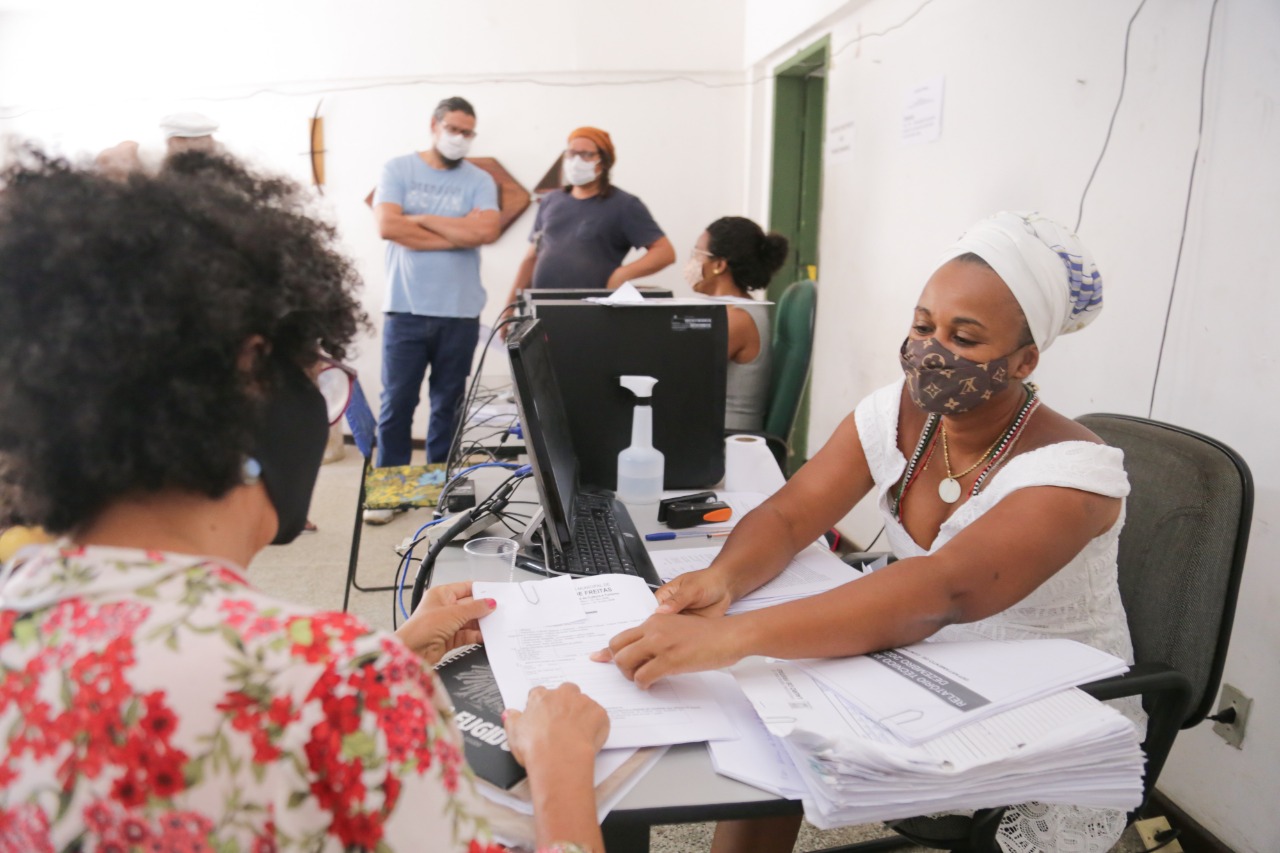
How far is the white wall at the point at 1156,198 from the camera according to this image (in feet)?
4.75

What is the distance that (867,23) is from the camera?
9.80 feet

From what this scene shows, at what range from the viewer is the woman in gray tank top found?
8.25ft

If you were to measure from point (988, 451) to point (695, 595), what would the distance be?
0.55m

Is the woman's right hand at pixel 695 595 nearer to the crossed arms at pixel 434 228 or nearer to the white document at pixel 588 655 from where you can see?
the white document at pixel 588 655

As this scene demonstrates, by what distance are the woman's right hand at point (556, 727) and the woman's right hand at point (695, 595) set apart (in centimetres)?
25

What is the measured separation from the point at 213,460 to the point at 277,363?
103mm

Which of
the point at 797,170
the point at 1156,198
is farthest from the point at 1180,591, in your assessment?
the point at 797,170

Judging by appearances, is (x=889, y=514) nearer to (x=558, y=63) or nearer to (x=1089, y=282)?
(x=1089, y=282)

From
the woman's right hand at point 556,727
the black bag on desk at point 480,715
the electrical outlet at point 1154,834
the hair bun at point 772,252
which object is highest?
the hair bun at point 772,252

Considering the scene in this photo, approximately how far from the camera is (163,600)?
1.74ft

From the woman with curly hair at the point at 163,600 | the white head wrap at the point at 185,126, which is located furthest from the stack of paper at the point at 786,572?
the white head wrap at the point at 185,126

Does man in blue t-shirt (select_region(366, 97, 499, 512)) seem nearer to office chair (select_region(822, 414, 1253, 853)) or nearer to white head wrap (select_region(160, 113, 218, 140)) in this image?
white head wrap (select_region(160, 113, 218, 140))

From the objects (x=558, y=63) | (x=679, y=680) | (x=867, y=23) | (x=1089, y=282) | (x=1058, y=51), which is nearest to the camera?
(x=679, y=680)

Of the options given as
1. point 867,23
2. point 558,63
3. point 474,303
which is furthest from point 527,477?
point 558,63
